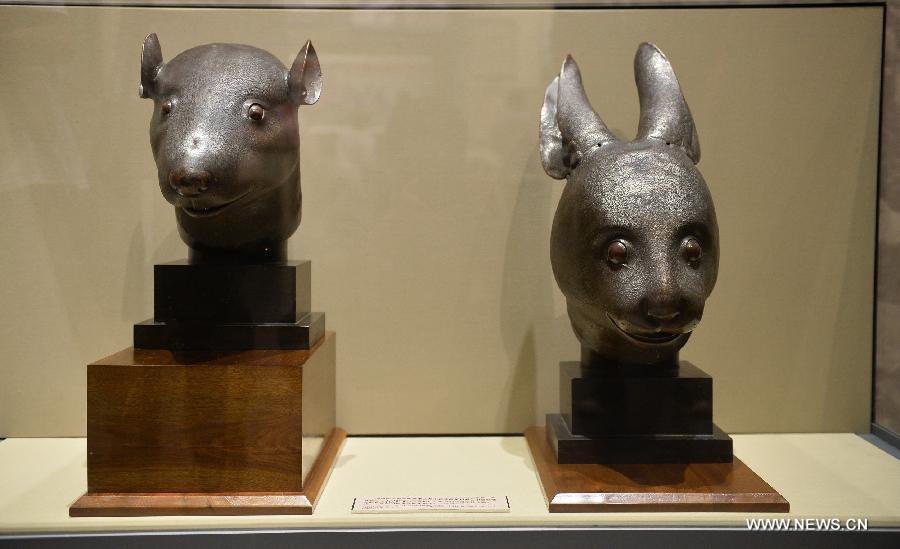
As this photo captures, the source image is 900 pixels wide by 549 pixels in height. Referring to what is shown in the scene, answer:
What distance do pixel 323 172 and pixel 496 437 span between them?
0.69 meters

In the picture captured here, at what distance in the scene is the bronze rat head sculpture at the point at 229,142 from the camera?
3.92 feet

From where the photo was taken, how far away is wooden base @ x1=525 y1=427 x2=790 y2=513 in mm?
1229

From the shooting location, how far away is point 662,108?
1390 millimetres

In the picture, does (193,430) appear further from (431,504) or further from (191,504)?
(431,504)

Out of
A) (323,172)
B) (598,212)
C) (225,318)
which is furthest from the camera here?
(323,172)

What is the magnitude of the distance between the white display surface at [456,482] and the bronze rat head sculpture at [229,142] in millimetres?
444

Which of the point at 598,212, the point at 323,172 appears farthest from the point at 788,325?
the point at 323,172

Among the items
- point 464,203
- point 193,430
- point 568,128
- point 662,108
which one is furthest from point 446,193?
point 193,430

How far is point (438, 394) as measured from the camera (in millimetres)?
1752

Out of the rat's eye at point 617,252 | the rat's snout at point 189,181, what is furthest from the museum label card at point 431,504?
the rat's snout at point 189,181

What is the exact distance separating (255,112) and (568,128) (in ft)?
1.75

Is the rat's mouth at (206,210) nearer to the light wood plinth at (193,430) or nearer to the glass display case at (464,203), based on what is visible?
the light wood plinth at (193,430)

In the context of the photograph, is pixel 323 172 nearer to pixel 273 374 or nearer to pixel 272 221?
pixel 272 221

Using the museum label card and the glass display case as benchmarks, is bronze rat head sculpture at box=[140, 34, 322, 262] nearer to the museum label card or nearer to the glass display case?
the glass display case
